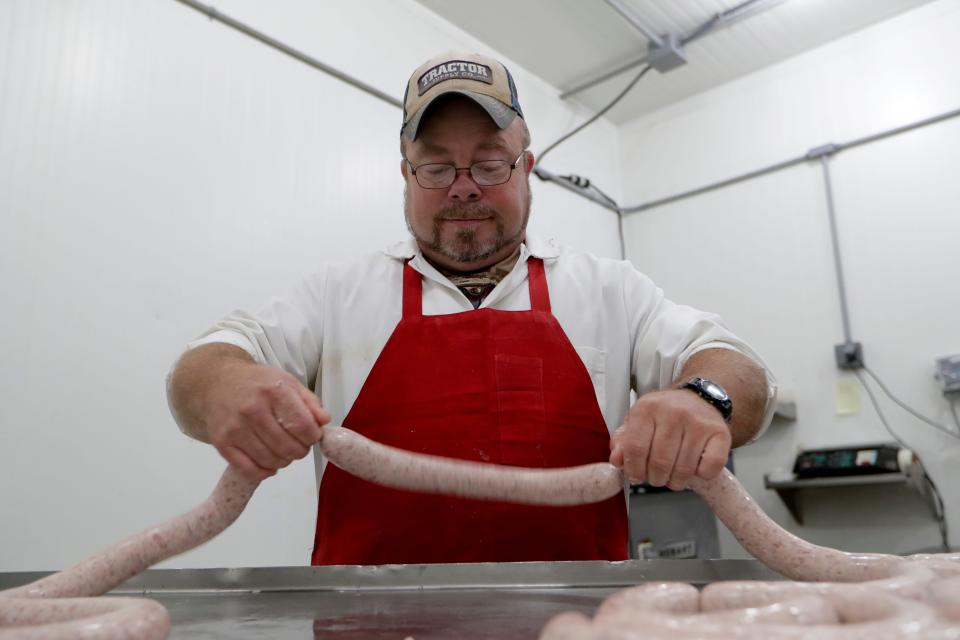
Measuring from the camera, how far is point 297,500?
2.29m

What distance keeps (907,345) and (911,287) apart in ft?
0.80

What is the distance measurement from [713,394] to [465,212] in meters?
0.71

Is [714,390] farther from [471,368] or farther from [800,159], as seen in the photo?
[800,159]

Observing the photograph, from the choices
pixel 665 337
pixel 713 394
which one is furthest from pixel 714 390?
pixel 665 337

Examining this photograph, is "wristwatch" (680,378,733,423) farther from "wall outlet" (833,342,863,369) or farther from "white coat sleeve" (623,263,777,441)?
"wall outlet" (833,342,863,369)

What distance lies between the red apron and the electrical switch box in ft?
6.72

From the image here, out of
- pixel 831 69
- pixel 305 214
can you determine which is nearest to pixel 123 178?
pixel 305 214

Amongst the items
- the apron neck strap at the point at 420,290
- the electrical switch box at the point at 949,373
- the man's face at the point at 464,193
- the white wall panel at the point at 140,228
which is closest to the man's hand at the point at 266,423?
the apron neck strap at the point at 420,290

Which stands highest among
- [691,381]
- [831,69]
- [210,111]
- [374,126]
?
[831,69]

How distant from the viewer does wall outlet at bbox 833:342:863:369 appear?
316 cm

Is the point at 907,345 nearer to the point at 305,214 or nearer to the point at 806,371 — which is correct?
the point at 806,371

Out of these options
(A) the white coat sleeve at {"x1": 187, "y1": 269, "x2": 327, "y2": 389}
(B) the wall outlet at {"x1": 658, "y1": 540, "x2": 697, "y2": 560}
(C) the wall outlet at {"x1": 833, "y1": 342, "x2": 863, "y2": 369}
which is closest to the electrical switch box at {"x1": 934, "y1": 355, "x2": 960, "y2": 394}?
(C) the wall outlet at {"x1": 833, "y1": 342, "x2": 863, "y2": 369}

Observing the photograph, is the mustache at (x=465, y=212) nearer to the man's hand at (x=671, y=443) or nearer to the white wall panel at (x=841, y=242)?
the man's hand at (x=671, y=443)

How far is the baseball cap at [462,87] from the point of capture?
157 cm
